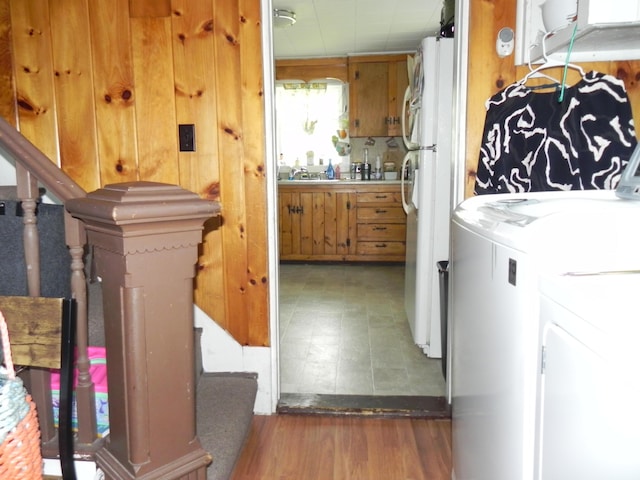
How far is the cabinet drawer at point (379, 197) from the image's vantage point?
511 cm

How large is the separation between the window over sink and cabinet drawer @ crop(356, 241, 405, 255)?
52.2 inches

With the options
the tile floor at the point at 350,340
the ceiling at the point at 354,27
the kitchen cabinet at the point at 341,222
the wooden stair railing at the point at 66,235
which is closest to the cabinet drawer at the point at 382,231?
the kitchen cabinet at the point at 341,222

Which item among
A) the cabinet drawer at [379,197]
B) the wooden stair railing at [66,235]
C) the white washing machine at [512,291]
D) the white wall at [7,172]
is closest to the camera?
the white washing machine at [512,291]

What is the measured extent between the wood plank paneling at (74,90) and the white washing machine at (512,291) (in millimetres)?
1728

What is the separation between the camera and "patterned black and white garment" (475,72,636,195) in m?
1.53

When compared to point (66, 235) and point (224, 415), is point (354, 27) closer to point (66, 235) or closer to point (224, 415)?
point (224, 415)

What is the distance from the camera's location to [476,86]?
1.98 meters

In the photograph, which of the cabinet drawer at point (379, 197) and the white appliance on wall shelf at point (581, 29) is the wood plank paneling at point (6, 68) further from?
the cabinet drawer at point (379, 197)

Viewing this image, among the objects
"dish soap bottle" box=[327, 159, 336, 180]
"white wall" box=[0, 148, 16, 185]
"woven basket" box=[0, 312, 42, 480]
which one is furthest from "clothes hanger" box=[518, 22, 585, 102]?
"dish soap bottle" box=[327, 159, 336, 180]

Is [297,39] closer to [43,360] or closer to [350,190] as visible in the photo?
[350,190]

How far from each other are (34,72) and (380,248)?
3778mm

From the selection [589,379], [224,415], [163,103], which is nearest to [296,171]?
[163,103]

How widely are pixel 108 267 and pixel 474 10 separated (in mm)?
1737

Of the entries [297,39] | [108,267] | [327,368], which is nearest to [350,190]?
[297,39]
